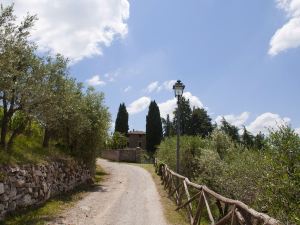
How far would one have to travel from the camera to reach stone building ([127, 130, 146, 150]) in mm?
104875

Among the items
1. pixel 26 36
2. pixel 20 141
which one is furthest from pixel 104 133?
pixel 26 36

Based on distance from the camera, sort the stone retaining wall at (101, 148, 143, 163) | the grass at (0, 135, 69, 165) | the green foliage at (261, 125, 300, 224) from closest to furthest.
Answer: the green foliage at (261, 125, 300, 224) < the grass at (0, 135, 69, 165) < the stone retaining wall at (101, 148, 143, 163)

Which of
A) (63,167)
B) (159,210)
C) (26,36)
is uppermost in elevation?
(26,36)

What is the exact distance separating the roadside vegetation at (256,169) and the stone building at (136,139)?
224 feet

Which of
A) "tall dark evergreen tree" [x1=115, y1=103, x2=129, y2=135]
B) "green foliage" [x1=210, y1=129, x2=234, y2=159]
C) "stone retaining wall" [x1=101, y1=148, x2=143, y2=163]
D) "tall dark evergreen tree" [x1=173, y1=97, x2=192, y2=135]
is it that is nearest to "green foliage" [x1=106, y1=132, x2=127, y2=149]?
"stone retaining wall" [x1=101, y1=148, x2=143, y2=163]

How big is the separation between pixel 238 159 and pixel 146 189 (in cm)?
607

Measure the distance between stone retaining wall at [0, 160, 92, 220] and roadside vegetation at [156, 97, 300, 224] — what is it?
8.03m

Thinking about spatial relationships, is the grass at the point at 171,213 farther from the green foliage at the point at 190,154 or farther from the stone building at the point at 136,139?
the stone building at the point at 136,139

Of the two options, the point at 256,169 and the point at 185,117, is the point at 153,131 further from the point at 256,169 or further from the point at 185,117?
the point at 256,169

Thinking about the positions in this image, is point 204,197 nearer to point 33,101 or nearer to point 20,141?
point 33,101

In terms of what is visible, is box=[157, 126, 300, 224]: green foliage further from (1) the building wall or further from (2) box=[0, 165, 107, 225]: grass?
(1) the building wall

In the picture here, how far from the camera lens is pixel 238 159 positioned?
21.7 metres

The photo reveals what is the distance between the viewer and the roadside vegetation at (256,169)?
10.6 m

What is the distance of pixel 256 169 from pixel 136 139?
88.7m
